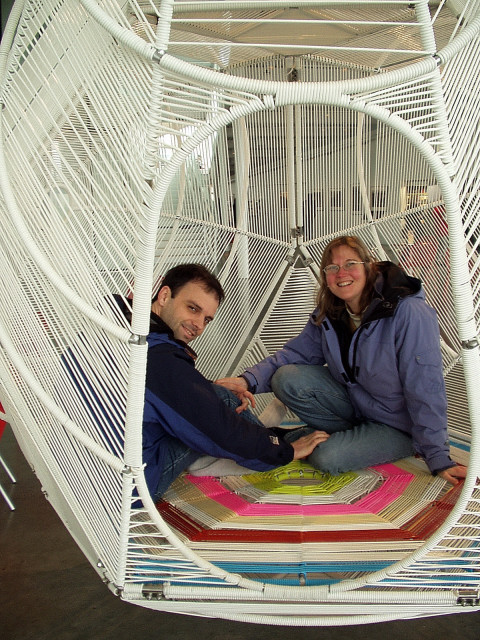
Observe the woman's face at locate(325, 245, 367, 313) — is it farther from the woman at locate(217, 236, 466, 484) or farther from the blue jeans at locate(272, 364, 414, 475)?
the blue jeans at locate(272, 364, 414, 475)

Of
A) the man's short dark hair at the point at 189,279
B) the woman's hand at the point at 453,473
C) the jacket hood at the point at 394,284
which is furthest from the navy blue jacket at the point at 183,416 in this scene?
the jacket hood at the point at 394,284

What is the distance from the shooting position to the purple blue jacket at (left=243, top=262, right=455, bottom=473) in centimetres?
226

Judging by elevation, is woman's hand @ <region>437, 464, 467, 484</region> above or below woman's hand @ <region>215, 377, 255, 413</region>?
below

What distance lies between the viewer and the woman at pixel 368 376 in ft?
7.50

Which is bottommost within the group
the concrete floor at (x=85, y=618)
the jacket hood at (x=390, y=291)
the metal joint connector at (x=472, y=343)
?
the concrete floor at (x=85, y=618)

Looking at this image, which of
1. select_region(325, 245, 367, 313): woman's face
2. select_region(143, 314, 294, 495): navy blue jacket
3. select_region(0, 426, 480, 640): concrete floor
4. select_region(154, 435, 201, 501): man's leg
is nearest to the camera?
select_region(143, 314, 294, 495): navy blue jacket

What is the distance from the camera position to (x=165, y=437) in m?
2.09

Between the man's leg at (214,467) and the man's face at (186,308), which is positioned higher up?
the man's face at (186,308)

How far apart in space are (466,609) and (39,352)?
1.49 metres

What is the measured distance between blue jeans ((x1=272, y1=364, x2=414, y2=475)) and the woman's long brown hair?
29cm

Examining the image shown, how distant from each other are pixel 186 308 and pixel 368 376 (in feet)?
2.69

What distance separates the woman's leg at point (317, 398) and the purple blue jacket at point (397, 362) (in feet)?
0.18

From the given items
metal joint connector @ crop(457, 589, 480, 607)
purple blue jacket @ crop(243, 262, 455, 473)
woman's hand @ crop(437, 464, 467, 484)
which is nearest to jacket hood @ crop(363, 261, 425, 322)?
purple blue jacket @ crop(243, 262, 455, 473)

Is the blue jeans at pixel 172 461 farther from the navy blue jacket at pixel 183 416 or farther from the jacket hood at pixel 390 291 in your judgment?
the jacket hood at pixel 390 291
